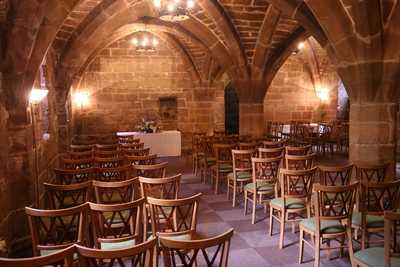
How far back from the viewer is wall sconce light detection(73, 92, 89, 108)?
10873 millimetres

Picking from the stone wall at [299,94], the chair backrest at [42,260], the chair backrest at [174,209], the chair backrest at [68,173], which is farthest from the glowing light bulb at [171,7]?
the stone wall at [299,94]

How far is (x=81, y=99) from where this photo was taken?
11.0 metres

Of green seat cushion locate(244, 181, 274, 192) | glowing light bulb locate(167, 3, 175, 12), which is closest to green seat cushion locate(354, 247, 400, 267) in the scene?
green seat cushion locate(244, 181, 274, 192)

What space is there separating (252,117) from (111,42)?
5092 millimetres

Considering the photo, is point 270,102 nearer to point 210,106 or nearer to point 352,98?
point 210,106

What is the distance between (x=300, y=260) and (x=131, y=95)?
30.3ft

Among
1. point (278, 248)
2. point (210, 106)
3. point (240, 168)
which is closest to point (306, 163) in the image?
point (240, 168)

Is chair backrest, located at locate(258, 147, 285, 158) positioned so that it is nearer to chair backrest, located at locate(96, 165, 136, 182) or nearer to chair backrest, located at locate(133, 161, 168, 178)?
chair backrest, located at locate(133, 161, 168, 178)

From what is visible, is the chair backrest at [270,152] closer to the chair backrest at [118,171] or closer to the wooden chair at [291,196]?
the wooden chair at [291,196]

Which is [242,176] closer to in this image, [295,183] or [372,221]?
[295,183]

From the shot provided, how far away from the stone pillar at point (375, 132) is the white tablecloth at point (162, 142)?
628cm

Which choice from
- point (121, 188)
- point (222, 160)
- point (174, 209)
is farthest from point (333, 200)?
point (222, 160)

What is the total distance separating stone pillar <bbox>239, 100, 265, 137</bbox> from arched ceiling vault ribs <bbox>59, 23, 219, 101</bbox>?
102 inches

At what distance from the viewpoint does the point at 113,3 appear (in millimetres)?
6918
